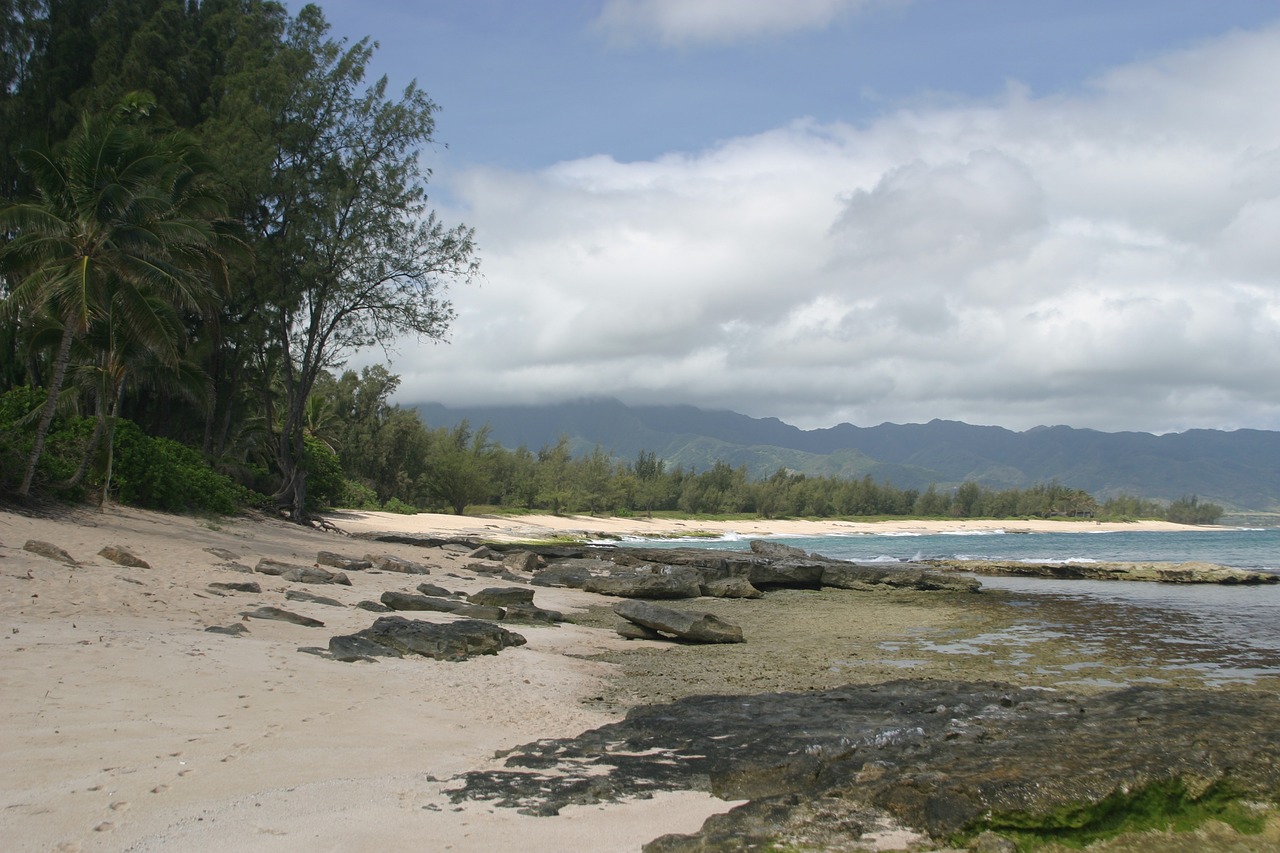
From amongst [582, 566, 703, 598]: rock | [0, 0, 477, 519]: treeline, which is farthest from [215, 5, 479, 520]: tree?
[582, 566, 703, 598]: rock

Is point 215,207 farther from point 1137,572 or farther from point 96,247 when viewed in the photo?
point 1137,572

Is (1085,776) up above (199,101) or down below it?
below

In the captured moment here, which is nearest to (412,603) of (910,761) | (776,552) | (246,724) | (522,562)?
(246,724)

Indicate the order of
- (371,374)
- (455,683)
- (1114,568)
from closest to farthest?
(455,683) < (1114,568) < (371,374)

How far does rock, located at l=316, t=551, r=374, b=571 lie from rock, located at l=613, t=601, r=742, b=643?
796cm

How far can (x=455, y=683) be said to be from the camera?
900 centimetres

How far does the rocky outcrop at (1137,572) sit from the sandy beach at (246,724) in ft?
93.0

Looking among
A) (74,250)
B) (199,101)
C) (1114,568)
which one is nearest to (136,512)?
(74,250)

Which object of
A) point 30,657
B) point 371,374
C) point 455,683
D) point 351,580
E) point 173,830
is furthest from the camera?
point 371,374

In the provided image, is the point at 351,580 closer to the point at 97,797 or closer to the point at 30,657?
the point at 30,657

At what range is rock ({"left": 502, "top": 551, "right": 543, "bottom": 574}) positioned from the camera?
1056 inches

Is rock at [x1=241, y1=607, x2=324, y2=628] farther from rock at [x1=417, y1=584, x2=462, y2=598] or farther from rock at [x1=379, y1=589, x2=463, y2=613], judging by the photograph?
rock at [x1=417, y1=584, x2=462, y2=598]

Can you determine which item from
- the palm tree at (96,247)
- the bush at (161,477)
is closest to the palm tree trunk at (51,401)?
the palm tree at (96,247)

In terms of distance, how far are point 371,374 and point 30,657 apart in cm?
6000
